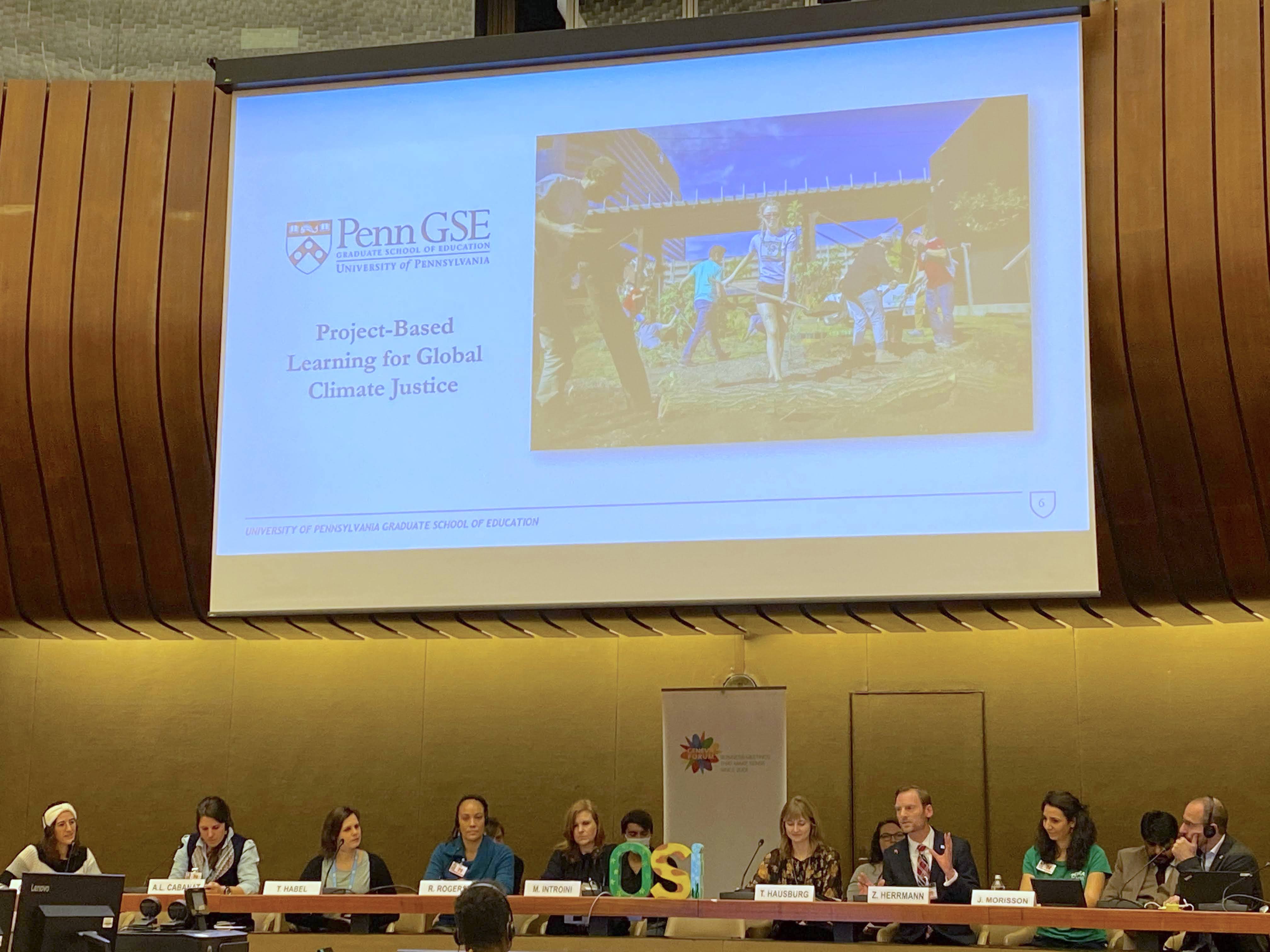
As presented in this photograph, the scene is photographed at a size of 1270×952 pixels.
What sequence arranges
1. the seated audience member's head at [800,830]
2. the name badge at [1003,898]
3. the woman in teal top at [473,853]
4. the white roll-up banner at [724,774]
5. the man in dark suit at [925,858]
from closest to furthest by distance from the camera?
the name badge at [1003,898] → the man in dark suit at [925,858] → the seated audience member's head at [800,830] → the woman in teal top at [473,853] → the white roll-up banner at [724,774]

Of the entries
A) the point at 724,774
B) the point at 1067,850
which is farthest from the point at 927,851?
the point at 724,774

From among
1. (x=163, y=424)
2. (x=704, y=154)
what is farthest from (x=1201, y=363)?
(x=163, y=424)

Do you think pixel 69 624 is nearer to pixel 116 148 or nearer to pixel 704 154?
pixel 116 148

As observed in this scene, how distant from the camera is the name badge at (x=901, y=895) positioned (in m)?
5.67

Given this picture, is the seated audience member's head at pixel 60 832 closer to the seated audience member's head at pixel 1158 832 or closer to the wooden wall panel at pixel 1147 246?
the seated audience member's head at pixel 1158 832

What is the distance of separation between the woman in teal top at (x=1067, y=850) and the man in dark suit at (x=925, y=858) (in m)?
0.32

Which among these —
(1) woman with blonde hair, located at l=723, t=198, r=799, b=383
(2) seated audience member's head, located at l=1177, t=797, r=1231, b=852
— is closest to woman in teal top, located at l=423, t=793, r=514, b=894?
(1) woman with blonde hair, located at l=723, t=198, r=799, b=383

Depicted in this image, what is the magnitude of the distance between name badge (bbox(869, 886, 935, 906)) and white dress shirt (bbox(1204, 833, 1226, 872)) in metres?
1.34

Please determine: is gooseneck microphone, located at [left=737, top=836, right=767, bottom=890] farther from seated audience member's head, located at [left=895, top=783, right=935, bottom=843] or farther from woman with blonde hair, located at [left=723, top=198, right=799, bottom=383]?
woman with blonde hair, located at [left=723, top=198, right=799, bottom=383]

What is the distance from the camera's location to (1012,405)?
6348 millimetres

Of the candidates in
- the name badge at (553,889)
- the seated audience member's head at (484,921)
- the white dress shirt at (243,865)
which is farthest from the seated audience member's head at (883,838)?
the seated audience member's head at (484,921)

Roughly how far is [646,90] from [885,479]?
2.14m

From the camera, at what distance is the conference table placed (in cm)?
529

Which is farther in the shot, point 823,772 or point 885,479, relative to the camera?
point 823,772
